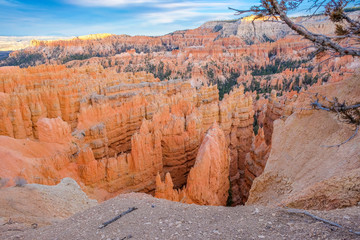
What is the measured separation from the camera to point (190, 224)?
4.02 meters

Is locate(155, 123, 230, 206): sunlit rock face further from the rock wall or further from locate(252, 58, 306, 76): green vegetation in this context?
locate(252, 58, 306, 76): green vegetation

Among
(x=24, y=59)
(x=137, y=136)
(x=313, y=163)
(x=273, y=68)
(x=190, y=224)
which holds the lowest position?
(x=273, y=68)

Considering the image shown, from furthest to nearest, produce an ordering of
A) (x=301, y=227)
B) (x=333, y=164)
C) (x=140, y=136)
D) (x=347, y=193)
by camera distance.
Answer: (x=140, y=136) → (x=333, y=164) → (x=347, y=193) → (x=301, y=227)

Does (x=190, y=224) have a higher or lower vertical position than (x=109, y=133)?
higher

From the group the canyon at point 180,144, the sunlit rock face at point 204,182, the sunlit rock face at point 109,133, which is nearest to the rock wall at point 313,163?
the canyon at point 180,144

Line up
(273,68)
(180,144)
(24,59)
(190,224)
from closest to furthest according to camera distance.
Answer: (190,224), (180,144), (273,68), (24,59)

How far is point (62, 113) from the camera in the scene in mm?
18609

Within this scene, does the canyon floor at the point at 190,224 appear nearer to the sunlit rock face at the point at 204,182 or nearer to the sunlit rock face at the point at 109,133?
the sunlit rock face at the point at 109,133

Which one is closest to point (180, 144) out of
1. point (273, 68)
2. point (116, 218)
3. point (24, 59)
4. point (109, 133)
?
point (109, 133)

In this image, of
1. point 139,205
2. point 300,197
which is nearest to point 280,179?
point 300,197

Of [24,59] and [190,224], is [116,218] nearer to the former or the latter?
[190,224]

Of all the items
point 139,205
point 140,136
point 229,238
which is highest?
point 229,238

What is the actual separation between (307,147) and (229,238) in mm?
5280

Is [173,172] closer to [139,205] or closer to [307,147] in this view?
[307,147]
